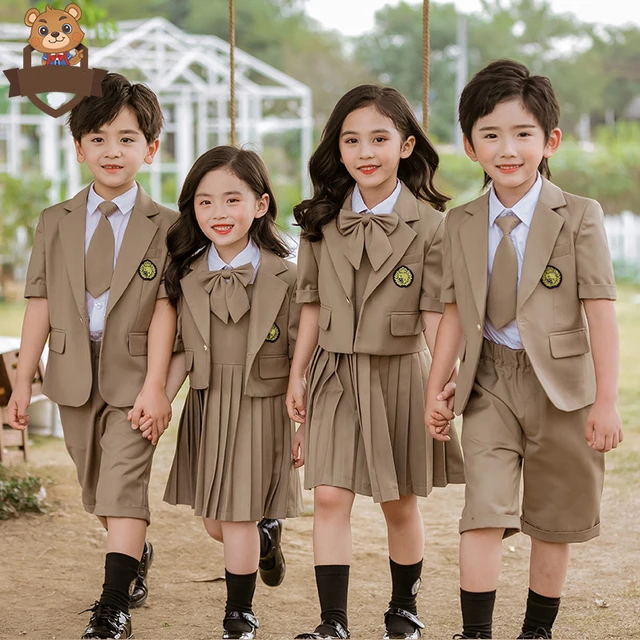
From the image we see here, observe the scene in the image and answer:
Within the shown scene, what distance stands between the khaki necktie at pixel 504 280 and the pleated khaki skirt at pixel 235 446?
0.73 meters

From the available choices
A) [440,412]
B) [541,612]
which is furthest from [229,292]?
[541,612]

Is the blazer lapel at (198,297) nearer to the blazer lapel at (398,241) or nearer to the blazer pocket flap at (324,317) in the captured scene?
the blazer pocket flap at (324,317)

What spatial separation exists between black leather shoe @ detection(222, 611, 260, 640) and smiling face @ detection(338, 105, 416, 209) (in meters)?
1.24

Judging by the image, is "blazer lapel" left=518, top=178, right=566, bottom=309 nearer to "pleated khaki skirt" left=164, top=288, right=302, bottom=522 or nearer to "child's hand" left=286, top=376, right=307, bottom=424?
"child's hand" left=286, top=376, right=307, bottom=424

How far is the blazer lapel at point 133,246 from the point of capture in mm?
3045

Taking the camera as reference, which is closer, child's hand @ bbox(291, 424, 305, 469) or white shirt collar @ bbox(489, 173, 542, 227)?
white shirt collar @ bbox(489, 173, 542, 227)

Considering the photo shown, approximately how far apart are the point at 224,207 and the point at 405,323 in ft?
1.97

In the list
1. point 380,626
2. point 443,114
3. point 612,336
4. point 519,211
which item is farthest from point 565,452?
point 443,114

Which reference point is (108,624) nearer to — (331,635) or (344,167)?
(331,635)

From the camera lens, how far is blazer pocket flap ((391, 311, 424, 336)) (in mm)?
2977

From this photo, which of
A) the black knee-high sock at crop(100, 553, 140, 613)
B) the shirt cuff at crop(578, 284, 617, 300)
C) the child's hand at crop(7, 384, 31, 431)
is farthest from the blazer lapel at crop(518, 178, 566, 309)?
the child's hand at crop(7, 384, 31, 431)

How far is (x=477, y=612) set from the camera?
8.67 ft

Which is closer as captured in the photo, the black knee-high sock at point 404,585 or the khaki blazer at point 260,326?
the khaki blazer at point 260,326

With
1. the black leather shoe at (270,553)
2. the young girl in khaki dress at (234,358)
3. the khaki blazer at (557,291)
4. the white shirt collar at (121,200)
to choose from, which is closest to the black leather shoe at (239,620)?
the young girl in khaki dress at (234,358)
